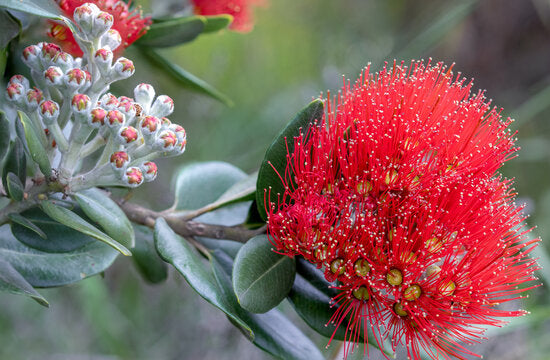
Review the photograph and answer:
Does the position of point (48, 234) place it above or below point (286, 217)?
below

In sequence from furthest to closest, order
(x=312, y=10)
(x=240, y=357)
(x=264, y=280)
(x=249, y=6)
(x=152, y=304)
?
1. (x=312, y=10)
2. (x=152, y=304)
3. (x=240, y=357)
4. (x=249, y=6)
5. (x=264, y=280)

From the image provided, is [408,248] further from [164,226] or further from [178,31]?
[178,31]

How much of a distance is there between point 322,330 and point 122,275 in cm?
214

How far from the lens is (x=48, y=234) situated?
84cm

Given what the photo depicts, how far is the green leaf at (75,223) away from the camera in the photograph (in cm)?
70

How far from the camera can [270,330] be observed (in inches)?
35.1

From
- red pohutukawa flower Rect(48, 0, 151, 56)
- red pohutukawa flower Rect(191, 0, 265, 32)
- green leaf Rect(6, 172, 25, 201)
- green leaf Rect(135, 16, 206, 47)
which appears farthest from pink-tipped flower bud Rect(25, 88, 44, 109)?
red pohutukawa flower Rect(191, 0, 265, 32)

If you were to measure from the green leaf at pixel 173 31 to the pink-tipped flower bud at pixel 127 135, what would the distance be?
348mm

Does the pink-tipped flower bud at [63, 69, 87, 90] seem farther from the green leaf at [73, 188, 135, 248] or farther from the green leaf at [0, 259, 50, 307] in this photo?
the green leaf at [0, 259, 50, 307]

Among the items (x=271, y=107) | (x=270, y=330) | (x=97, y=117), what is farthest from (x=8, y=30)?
(x=271, y=107)

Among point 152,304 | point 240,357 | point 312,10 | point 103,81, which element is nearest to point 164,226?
point 103,81

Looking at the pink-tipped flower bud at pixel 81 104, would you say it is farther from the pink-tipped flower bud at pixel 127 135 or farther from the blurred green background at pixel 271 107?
the blurred green background at pixel 271 107

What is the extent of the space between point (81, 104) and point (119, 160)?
3.4 inches

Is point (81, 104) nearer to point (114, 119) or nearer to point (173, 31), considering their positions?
point (114, 119)
